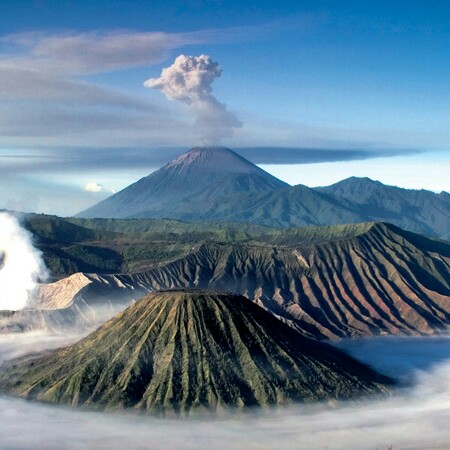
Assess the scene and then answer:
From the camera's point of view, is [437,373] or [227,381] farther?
[437,373]

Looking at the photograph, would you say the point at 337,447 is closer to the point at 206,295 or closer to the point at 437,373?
the point at 206,295

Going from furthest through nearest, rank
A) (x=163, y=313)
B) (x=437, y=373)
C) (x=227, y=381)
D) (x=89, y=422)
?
(x=437, y=373) < (x=163, y=313) < (x=227, y=381) < (x=89, y=422)

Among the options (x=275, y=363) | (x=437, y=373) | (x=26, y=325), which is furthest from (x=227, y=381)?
(x=26, y=325)

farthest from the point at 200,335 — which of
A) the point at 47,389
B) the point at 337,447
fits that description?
the point at 337,447

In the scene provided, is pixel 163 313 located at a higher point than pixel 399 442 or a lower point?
higher

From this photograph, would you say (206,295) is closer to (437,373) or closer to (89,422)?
(89,422)

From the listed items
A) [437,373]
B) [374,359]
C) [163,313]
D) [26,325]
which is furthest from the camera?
[26,325]
